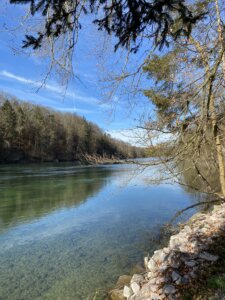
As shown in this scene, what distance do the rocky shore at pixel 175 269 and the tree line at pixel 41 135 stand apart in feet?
133

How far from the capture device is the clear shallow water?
605 centimetres

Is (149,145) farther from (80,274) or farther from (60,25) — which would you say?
(60,25)

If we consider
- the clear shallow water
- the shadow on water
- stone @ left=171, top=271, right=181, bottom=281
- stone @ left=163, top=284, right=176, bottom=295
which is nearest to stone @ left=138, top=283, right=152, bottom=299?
stone @ left=163, top=284, right=176, bottom=295

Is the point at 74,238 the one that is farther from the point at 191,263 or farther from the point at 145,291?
the point at 191,263

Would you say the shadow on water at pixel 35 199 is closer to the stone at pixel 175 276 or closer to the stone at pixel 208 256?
the stone at pixel 175 276

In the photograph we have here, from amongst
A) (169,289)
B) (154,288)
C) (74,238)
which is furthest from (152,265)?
(74,238)

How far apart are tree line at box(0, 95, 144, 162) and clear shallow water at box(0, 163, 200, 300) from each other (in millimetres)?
31525

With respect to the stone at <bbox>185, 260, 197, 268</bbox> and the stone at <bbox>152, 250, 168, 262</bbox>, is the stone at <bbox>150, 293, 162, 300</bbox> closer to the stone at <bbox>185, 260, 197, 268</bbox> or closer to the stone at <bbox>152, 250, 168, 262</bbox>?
the stone at <bbox>185, 260, 197, 268</bbox>

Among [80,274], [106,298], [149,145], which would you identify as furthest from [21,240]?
[149,145]

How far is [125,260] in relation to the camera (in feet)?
23.6

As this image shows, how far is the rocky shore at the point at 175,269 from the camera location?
4207mm

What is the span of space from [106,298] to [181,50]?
475 cm

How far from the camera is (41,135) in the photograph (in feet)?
213

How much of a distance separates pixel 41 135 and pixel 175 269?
62.5 meters
